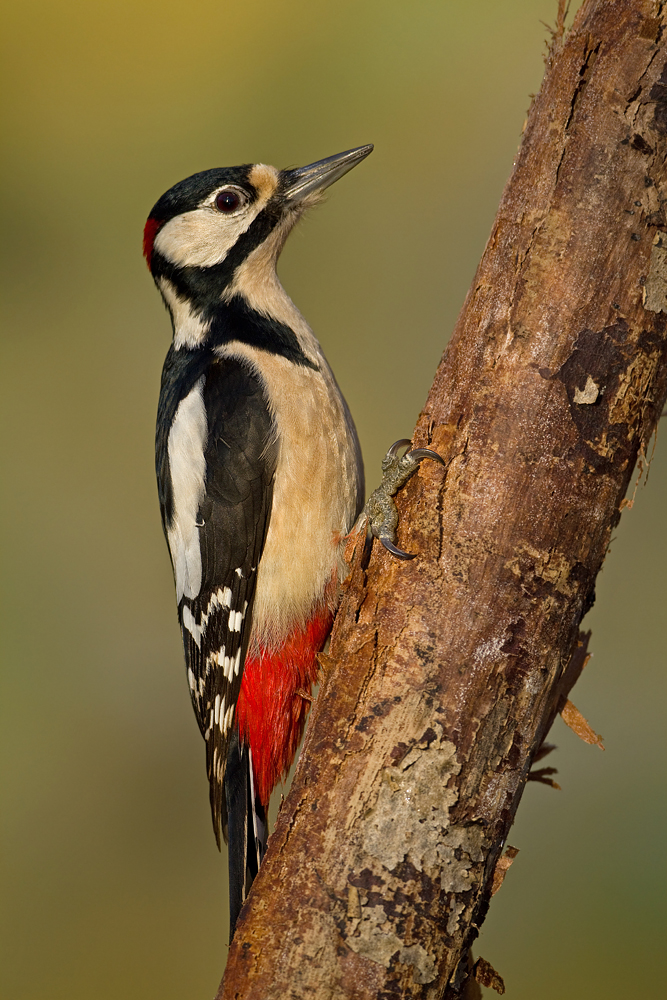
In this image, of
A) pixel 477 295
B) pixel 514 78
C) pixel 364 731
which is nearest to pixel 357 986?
pixel 364 731

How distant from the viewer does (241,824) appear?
5.82 feet

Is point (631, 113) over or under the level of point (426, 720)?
over

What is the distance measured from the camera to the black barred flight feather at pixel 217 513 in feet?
5.76

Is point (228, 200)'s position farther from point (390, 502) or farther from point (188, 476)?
point (390, 502)

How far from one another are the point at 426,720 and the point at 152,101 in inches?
159

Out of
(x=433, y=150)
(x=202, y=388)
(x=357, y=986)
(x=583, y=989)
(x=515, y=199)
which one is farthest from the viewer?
(x=433, y=150)

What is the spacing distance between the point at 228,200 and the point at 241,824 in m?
1.54

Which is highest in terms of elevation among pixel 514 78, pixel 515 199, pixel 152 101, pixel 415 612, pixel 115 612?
pixel 514 78

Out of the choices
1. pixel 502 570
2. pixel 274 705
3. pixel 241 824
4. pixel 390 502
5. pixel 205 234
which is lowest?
pixel 241 824

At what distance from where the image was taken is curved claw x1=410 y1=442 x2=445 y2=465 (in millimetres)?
1322

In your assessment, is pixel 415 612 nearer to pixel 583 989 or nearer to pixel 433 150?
pixel 583 989

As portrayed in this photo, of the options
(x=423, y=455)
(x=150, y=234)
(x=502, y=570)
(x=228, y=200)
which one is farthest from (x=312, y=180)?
(x=502, y=570)

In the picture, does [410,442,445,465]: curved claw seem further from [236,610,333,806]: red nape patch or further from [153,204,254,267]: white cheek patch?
[153,204,254,267]: white cheek patch

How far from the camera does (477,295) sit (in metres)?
1.32
